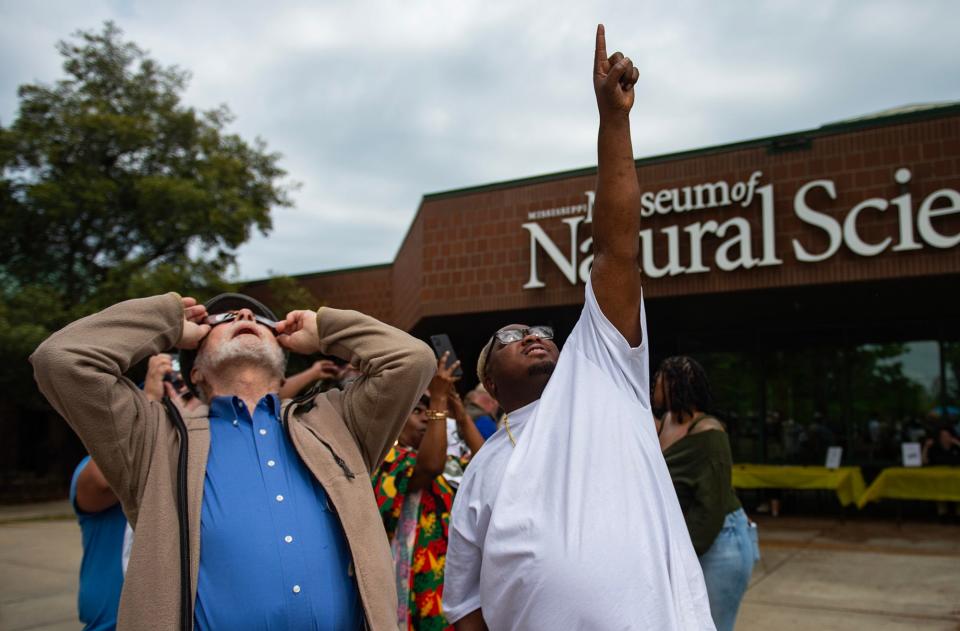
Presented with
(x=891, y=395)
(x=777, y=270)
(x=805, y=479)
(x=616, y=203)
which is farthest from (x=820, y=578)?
(x=616, y=203)

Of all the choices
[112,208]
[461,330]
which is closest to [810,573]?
[461,330]

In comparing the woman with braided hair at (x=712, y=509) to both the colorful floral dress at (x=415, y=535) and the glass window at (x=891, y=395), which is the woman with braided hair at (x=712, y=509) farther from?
the glass window at (x=891, y=395)

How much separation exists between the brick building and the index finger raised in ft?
28.9

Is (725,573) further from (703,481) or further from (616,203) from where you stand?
(616,203)

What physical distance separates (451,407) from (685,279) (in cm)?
727

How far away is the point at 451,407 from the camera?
4516 millimetres

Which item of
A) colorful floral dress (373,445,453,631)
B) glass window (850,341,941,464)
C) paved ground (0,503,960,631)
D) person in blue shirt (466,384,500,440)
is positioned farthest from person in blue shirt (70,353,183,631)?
glass window (850,341,941,464)

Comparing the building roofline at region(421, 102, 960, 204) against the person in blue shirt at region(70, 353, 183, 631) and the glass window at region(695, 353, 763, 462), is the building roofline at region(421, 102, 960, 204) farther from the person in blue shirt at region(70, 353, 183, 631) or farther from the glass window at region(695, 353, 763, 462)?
the person in blue shirt at region(70, 353, 183, 631)

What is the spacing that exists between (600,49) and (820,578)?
721 centimetres

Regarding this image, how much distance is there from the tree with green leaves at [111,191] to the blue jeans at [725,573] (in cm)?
1615

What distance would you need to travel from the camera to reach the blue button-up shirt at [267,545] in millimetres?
2057

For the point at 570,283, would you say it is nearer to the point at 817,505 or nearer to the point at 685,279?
the point at 685,279

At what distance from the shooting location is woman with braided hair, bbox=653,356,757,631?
11.7 feet

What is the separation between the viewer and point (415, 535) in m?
3.85
